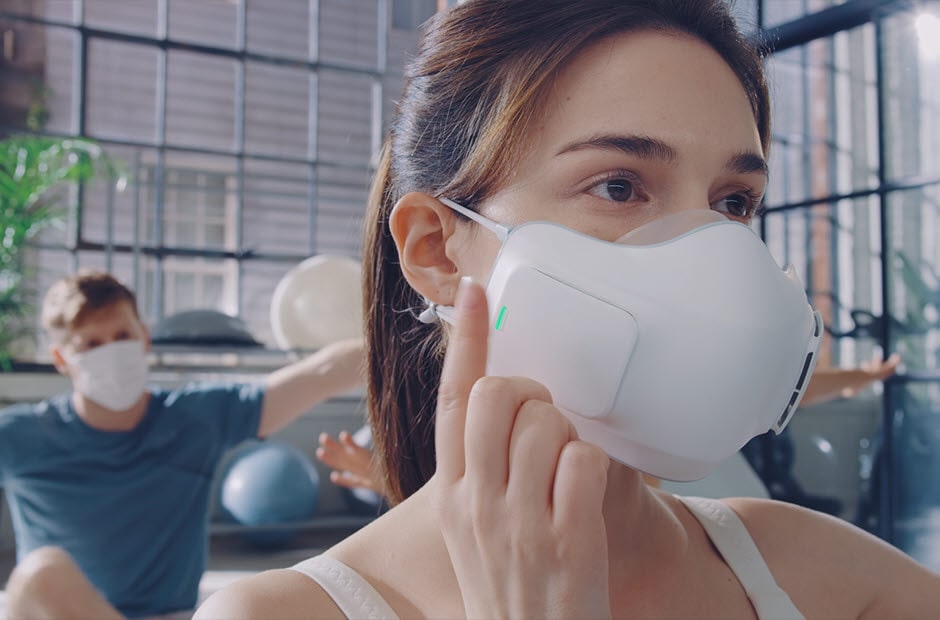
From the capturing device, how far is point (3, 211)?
389cm

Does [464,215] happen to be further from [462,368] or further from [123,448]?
[123,448]

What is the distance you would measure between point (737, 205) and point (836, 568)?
388 mm

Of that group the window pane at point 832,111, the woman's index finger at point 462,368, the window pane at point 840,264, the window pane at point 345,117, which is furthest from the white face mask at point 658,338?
the window pane at point 345,117

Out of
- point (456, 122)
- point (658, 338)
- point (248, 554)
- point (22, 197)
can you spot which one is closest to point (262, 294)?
point (22, 197)

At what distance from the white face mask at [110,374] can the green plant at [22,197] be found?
6.00ft

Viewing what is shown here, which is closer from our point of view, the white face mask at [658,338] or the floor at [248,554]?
the white face mask at [658,338]

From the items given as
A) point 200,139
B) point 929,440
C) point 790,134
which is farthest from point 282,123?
point 929,440

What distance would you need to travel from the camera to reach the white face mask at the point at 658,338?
25.6 inches

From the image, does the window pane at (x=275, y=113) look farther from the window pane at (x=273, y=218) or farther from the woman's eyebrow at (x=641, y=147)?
the woman's eyebrow at (x=641, y=147)

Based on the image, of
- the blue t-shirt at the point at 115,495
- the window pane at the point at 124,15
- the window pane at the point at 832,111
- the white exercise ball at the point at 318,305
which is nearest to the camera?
the blue t-shirt at the point at 115,495

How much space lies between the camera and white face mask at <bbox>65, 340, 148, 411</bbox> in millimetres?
2264

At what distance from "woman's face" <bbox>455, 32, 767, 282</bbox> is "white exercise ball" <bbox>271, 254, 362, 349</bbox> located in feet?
10.9

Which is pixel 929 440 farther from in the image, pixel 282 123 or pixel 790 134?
A: pixel 282 123

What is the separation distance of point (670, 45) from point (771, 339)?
0.28 meters
